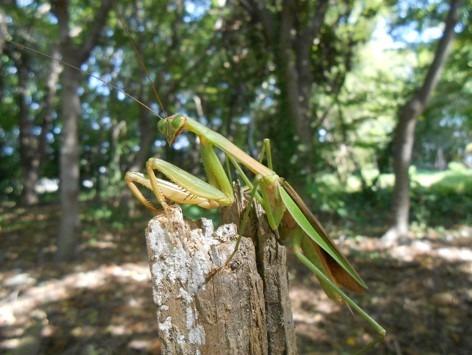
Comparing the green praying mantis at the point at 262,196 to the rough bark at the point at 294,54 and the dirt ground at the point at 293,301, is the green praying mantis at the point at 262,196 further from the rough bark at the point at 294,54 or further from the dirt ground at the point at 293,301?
the rough bark at the point at 294,54

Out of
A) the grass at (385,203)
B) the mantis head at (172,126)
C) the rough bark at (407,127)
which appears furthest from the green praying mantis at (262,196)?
the rough bark at (407,127)

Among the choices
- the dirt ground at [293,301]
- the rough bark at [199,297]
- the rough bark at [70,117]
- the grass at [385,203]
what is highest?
the rough bark at [70,117]

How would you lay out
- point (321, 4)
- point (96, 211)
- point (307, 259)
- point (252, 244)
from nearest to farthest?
point (252, 244) → point (307, 259) → point (321, 4) → point (96, 211)

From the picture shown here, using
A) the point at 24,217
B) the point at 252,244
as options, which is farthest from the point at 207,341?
the point at 24,217

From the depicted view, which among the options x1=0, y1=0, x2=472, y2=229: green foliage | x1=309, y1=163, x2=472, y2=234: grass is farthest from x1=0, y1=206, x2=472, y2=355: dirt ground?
x1=0, y1=0, x2=472, y2=229: green foliage

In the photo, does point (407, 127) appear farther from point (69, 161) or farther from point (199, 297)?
point (199, 297)

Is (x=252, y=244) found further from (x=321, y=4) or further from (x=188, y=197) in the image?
(x=321, y=4)
